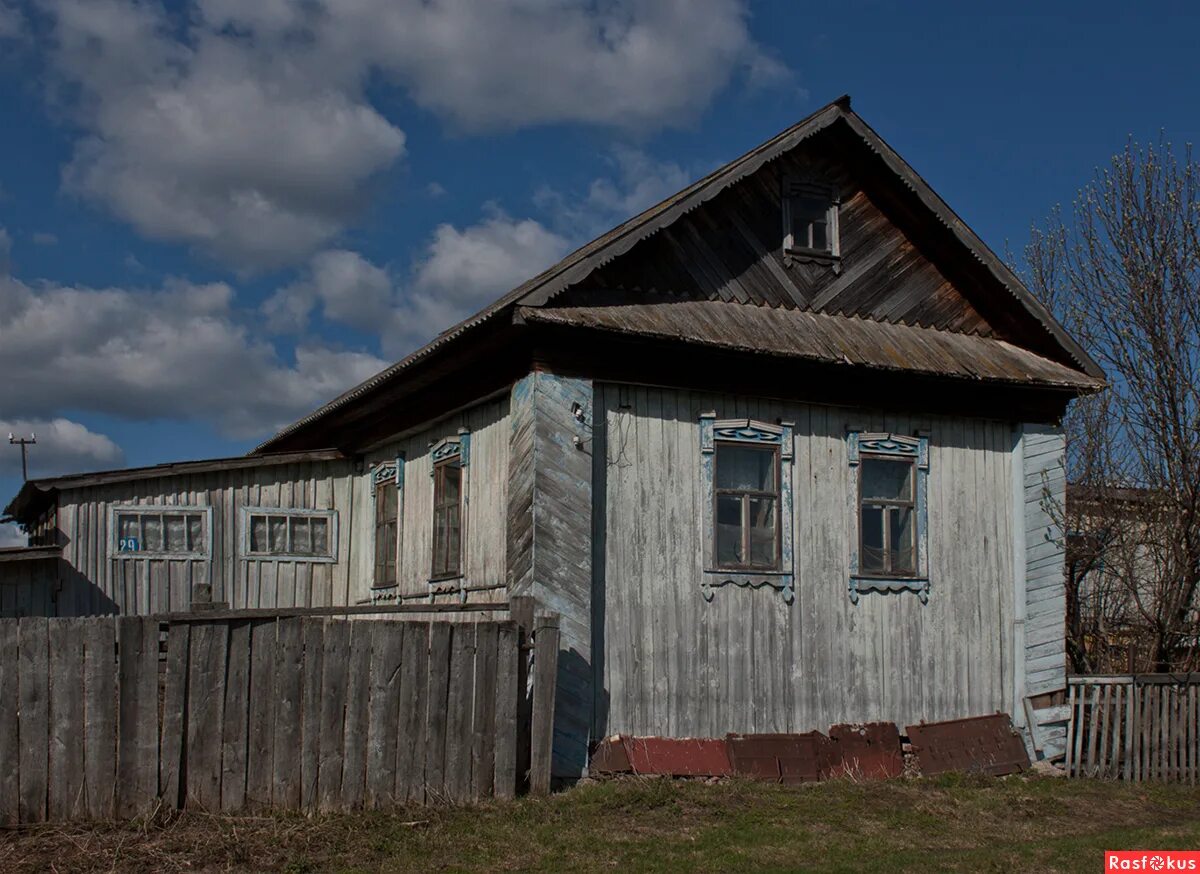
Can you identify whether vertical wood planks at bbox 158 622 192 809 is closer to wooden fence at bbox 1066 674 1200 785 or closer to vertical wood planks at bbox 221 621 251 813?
vertical wood planks at bbox 221 621 251 813

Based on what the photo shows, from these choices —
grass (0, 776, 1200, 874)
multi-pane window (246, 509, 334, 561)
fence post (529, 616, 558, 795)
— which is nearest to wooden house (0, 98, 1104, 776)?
fence post (529, 616, 558, 795)

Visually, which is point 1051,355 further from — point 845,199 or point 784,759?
point 784,759

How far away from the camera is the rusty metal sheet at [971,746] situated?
1348 centimetres

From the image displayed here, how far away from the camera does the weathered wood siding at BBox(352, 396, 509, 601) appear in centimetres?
1324

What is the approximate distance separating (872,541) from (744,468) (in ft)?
5.48

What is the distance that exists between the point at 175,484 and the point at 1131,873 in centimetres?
1181

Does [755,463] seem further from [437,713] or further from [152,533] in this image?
[152,533]

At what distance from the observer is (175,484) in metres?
16.7

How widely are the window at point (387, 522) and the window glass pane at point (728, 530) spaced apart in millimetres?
4591

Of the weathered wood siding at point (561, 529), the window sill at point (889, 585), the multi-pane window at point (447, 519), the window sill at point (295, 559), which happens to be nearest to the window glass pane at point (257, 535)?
the window sill at point (295, 559)

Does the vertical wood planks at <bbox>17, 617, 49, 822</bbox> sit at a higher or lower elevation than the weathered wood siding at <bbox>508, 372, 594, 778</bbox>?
lower

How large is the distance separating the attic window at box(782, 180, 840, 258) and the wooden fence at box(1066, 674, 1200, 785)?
17.5ft

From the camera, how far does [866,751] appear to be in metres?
13.2

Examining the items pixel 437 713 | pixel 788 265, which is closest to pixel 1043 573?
pixel 788 265
